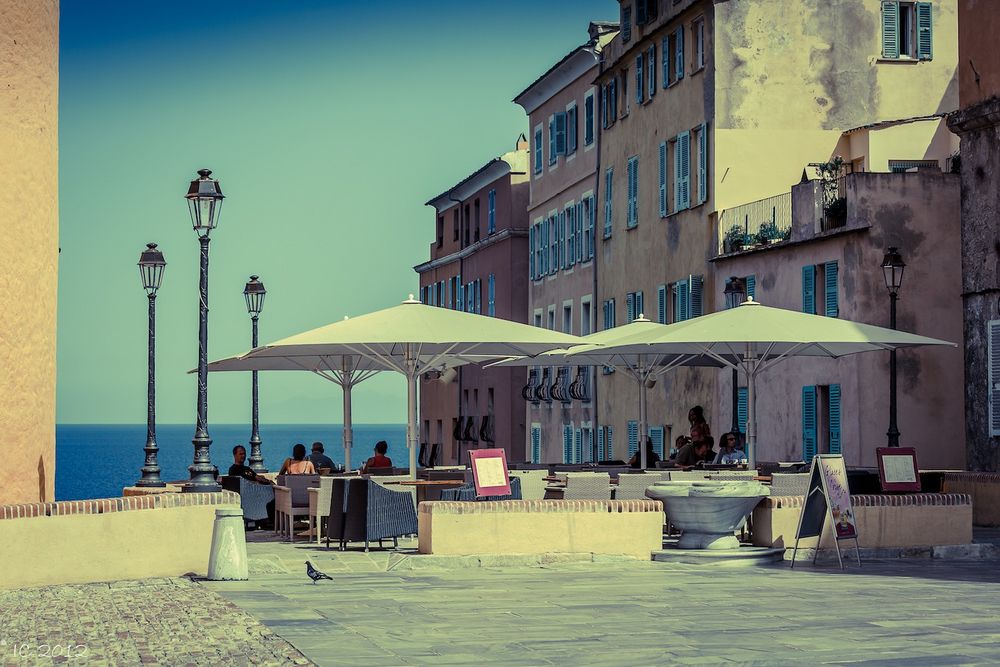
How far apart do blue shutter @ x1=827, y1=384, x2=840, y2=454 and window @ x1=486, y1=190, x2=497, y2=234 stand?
28356 millimetres

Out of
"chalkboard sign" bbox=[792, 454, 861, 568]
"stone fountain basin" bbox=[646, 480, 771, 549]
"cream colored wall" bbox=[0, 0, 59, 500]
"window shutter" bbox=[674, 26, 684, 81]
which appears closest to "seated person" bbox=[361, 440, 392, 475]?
"cream colored wall" bbox=[0, 0, 59, 500]

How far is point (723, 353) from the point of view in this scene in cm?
2323

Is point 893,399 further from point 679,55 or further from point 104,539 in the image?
point 104,539

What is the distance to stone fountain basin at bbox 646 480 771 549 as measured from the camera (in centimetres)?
1766

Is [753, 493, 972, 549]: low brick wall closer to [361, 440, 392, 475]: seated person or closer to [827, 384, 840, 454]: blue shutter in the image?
[361, 440, 392, 475]: seated person

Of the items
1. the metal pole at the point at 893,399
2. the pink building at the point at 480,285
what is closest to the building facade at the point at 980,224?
the metal pole at the point at 893,399

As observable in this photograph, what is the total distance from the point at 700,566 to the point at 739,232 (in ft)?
59.8

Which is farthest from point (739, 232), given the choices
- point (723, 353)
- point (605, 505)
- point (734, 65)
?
point (605, 505)

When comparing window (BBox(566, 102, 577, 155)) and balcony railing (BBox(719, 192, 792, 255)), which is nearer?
balcony railing (BBox(719, 192, 792, 255))

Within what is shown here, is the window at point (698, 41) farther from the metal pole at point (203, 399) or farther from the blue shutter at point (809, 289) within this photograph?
the metal pole at point (203, 399)

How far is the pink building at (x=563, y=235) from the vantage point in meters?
45.9

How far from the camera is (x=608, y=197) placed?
43.9 m

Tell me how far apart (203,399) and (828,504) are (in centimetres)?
728

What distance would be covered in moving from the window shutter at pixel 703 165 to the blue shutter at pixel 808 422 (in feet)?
18.5
